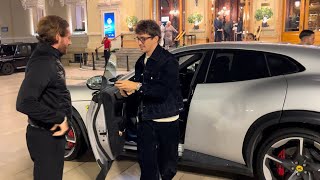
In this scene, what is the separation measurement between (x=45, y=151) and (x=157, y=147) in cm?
89

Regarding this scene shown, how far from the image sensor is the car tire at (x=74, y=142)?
4.20m

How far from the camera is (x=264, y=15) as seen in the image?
55.5 feet

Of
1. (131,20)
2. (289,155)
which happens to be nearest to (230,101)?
Result: (289,155)

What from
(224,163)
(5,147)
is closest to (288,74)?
(224,163)

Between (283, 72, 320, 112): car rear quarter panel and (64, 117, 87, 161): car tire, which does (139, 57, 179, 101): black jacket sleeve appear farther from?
(64, 117, 87, 161): car tire

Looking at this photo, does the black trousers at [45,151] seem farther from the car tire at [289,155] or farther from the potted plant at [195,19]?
the potted plant at [195,19]

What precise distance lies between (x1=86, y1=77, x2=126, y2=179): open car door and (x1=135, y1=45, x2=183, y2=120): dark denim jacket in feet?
0.94

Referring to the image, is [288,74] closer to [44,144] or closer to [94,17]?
[44,144]

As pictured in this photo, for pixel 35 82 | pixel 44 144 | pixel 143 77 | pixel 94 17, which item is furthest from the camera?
pixel 94 17

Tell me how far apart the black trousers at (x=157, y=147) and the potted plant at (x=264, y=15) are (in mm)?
15483

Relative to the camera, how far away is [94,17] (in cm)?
2209

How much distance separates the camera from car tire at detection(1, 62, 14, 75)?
53.4ft

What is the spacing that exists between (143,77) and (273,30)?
1572cm

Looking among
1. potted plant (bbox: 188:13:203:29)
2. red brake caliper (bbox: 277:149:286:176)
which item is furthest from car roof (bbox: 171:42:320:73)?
potted plant (bbox: 188:13:203:29)
